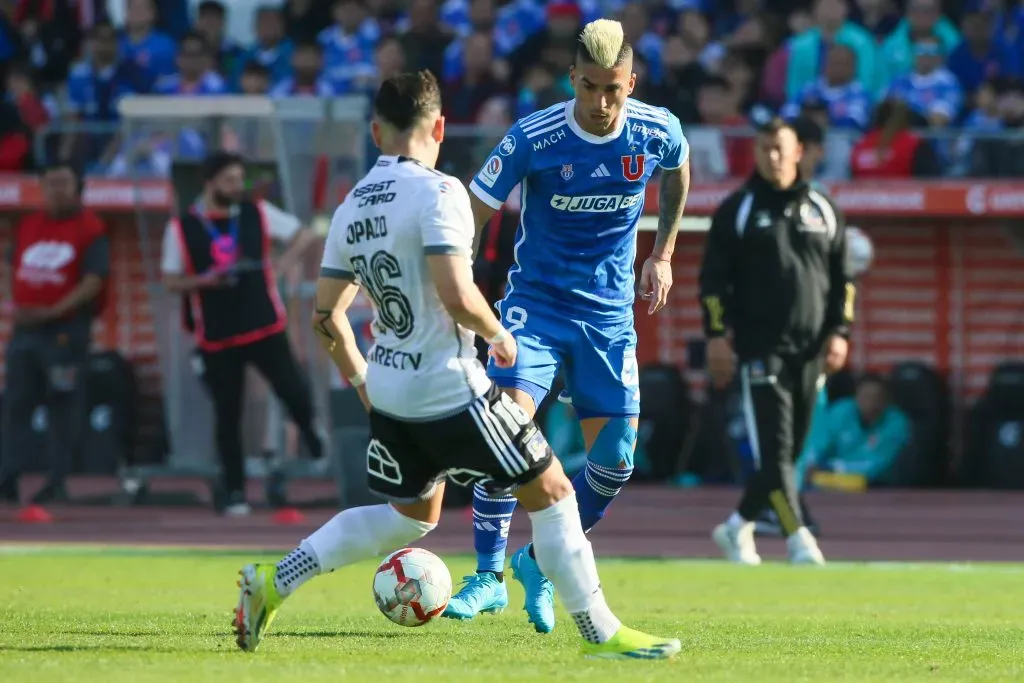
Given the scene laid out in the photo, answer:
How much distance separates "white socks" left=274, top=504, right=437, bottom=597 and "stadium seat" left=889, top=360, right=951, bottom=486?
12.5 meters

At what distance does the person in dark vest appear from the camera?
15.2 m

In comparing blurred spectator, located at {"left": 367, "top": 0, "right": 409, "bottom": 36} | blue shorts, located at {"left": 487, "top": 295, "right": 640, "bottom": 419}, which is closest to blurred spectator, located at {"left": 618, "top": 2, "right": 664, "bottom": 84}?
blurred spectator, located at {"left": 367, "top": 0, "right": 409, "bottom": 36}

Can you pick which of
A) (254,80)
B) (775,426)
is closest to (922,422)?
(775,426)

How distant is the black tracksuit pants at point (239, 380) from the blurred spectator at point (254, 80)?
579cm

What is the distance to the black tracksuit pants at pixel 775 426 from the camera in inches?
467

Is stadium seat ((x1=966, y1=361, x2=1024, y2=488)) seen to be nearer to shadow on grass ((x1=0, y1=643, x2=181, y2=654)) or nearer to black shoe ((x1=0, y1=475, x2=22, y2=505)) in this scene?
black shoe ((x1=0, y1=475, x2=22, y2=505))

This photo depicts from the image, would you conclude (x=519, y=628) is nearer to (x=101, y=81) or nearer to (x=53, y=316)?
(x=53, y=316)

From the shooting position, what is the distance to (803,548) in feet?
39.0

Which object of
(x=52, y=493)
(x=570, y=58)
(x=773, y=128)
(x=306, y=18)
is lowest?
(x=52, y=493)

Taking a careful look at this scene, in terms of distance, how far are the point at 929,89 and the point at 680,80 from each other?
2515 mm

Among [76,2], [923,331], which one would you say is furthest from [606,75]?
[76,2]

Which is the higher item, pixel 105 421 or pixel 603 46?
pixel 603 46

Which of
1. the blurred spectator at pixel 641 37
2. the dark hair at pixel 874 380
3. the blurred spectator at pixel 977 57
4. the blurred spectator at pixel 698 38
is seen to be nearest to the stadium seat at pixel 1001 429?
the dark hair at pixel 874 380

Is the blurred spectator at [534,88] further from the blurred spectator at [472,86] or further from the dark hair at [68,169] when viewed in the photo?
the dark hair at [68,169]
